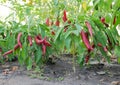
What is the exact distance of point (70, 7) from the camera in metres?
3.13

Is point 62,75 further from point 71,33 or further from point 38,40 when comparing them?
point 71,33

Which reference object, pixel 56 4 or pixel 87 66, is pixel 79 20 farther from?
pixel 87 66

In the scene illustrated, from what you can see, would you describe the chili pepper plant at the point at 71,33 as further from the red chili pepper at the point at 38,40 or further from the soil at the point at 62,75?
the soil at the point at 62,75

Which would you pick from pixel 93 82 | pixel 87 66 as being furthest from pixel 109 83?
pixel 87 66

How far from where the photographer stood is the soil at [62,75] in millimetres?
2914

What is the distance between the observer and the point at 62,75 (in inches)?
122

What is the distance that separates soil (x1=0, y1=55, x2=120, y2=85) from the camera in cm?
291

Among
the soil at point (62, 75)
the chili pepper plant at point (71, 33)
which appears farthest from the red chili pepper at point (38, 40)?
the soil at point (62, 75)

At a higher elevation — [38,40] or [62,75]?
[38,40]

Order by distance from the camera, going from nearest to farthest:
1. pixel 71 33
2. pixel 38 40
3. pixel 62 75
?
pixel 71 33 < pixel 38 40 < pixel 62 75

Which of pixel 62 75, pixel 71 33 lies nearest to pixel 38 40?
pixel 71 33

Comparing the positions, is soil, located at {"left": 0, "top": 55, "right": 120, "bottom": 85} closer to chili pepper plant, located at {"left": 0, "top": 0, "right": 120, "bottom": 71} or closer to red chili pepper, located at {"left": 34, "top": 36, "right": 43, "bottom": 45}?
chili pepper plant, located at {"left": 0, "top": 0, "right": 120, "bottom": 71}

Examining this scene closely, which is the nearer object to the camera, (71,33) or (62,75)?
(71,33)

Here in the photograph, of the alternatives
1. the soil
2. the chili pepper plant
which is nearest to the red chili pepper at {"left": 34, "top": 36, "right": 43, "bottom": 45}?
the chili pepper plant
